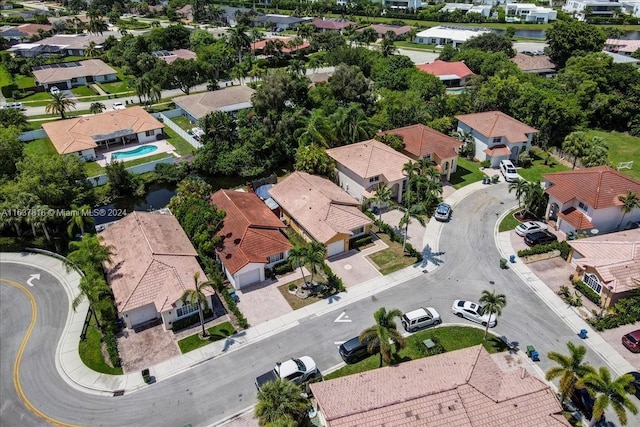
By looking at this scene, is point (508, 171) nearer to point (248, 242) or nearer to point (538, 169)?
point (538, 169)

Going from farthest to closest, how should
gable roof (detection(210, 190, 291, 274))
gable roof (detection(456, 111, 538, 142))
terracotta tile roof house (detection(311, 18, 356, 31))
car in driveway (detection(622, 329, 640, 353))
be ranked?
terracotta tile roof house (detection(311, 18, 356, 31))
gable roof (detection(456, 111, 538, 142))
gable roof (detection(210, 190, 291, 274))
car in driveway (detection(622, 329, 640, 353))

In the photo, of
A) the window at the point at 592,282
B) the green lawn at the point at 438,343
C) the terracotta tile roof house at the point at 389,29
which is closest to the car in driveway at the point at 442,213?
the window at the point at 592,282

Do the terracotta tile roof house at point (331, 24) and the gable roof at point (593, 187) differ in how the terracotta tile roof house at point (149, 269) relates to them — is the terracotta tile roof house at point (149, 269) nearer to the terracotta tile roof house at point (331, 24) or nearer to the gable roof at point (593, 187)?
the gable roof at point (593, 187)

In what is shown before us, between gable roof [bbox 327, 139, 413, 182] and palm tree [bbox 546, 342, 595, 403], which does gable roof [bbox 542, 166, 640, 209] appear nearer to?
gable roof [bbox 327, 139, 413, 182]

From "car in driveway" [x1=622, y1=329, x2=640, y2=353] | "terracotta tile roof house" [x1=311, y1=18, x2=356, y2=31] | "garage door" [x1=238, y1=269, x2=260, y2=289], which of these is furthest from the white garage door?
"terracotta tile roof house" [x1=311, y1=18, x2=356, y2=31]

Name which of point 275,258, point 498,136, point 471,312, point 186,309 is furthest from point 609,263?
point 186,309

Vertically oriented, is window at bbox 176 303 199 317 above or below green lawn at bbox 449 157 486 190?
below

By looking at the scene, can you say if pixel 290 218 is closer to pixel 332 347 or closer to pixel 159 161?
pixel 332 347
